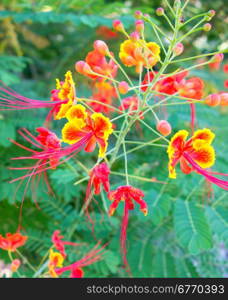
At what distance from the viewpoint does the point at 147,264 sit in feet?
7.44

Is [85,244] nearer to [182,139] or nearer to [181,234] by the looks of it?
[181,234]

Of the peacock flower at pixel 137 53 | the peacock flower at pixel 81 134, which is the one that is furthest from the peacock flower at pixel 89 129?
the peacock flower at pixel 137 53

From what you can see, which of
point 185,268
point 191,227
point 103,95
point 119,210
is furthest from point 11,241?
point 185,268

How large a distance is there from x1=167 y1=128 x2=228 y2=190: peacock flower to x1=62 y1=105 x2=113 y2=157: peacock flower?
19 centimetres

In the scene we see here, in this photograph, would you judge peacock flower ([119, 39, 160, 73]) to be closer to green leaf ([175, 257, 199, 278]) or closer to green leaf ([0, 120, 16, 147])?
green leaf ([0, 120, 16, 147])

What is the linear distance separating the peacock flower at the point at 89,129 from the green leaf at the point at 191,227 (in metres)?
0.68

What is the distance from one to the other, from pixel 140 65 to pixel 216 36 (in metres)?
2.39

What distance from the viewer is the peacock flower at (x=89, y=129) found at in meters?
1.29

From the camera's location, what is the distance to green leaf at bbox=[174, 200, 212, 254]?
1777 mm

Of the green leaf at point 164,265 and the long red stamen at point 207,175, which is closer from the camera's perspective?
the long red stamen at point 207,175

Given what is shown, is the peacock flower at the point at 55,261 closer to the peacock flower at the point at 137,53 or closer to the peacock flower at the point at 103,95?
the peacock flower at the point at 103,95

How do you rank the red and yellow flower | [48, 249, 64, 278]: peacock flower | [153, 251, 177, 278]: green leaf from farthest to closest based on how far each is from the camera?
[153, 251, 177, 278]: green leaf, [48, 249, 64, 278]: peacock flower, the red and yellow flower

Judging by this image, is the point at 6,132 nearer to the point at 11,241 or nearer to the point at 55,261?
the point at 11,241

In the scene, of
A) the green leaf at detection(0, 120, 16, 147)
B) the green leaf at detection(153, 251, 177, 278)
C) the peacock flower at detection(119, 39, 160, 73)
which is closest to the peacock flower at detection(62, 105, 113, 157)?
the peacock flower at detection(119, 39, 160, 73)
